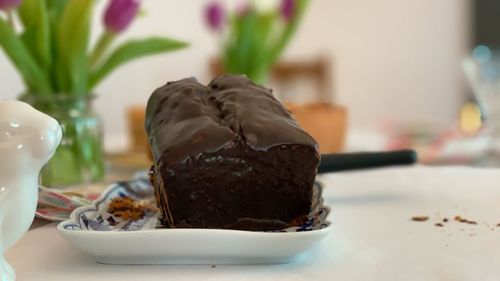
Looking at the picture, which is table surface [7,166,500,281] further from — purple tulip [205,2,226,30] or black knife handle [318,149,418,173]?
purple tulip [205,2,226,30]

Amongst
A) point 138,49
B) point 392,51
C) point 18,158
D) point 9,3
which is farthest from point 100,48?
point 392,51

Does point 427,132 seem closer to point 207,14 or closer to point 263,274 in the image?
point 207,14

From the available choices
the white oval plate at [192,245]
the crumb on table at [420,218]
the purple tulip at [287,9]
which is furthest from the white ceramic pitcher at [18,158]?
the purple tulip at [287,9]

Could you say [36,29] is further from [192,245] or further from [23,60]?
[192,245]

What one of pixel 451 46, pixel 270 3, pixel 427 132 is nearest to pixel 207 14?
pixel 270 3

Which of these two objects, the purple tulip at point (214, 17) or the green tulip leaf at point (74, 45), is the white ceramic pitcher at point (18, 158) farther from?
the purple tulip at point (214, 17)
